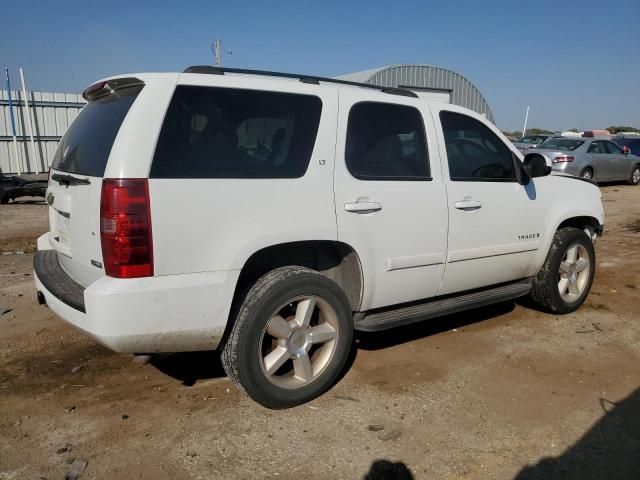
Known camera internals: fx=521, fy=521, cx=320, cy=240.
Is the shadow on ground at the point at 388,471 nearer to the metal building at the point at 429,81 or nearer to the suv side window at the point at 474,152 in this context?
the suv side window at the point at 474,152

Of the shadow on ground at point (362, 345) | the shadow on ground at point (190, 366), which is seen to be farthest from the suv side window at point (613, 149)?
the shadow on ground at point (190, 366)

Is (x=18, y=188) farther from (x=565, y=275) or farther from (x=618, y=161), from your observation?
(x=618, y=161)

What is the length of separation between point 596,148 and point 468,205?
50.3ft

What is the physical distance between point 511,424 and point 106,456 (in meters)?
2.25

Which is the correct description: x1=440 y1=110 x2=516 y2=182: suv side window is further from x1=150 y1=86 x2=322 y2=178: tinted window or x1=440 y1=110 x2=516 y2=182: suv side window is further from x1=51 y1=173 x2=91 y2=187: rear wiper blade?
x1=51 y1=173 x2=91 y2=187: rear wiper blade

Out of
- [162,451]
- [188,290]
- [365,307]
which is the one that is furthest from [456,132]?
[162,451]

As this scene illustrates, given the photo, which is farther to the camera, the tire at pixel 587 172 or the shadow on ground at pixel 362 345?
the tire at pixel 587 172

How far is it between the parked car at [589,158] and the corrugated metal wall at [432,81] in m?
6.05

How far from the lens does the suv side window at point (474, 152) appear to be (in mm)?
3875

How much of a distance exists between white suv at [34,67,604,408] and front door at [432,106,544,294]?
0.05ft

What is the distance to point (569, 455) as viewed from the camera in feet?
9.04

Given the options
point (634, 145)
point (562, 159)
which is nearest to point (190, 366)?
point (562, 159)

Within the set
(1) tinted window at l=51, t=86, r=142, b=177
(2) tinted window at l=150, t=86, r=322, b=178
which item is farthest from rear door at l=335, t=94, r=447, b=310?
(1) tinted window at l=51, t=86, r=142, b=177

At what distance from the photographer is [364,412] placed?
3162 millimetres
